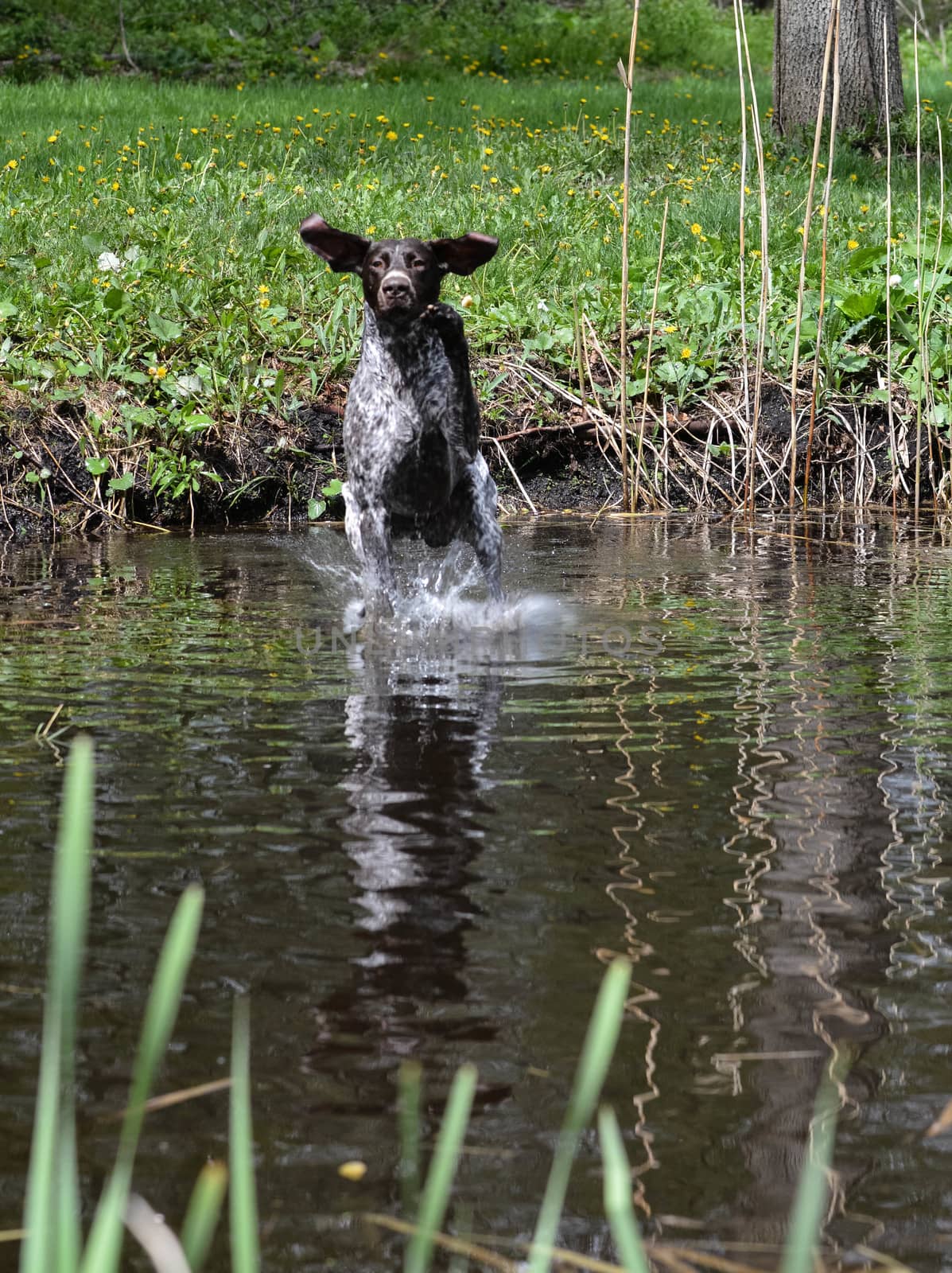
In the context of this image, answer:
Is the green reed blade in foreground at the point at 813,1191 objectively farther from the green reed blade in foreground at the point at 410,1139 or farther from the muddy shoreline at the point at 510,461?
the muddy shoreline at the point at 510,461

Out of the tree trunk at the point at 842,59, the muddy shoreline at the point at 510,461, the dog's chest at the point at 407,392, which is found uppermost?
the tree trunk at the point at 842,59

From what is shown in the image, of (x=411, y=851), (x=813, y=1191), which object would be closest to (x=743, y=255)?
(x=411, y=851)

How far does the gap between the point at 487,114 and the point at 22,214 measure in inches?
235

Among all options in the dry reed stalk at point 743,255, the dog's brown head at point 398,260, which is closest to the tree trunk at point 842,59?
the dry reed stalk at point 743,255

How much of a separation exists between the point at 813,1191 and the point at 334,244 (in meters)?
4.63

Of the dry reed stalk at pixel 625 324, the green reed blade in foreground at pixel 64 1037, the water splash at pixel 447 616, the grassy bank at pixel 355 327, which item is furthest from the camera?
the grassy bank at pixel 355 327

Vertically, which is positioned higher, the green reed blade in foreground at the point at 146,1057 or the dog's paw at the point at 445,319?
the dog's paw at the point at 445,319

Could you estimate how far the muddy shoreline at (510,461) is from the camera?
736cm

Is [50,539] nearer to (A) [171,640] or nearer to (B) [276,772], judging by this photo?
(A) [171,640]

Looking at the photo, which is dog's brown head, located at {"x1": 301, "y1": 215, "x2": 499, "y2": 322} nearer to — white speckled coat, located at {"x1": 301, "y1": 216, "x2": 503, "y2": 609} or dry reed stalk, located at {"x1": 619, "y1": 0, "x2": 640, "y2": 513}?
white speckled coat, located at {"x1": 301, "y1": 216, "x2": 503, "y2": 609}

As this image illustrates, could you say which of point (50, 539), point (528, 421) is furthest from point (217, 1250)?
point (528, 421)

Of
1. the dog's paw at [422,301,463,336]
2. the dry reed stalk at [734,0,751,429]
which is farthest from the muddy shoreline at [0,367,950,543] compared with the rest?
the dog's paw at [422,301,463,336]

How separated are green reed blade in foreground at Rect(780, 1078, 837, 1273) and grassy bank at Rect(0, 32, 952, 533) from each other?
5791 millimetres

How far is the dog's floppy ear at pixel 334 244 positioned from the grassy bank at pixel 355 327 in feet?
7.48
